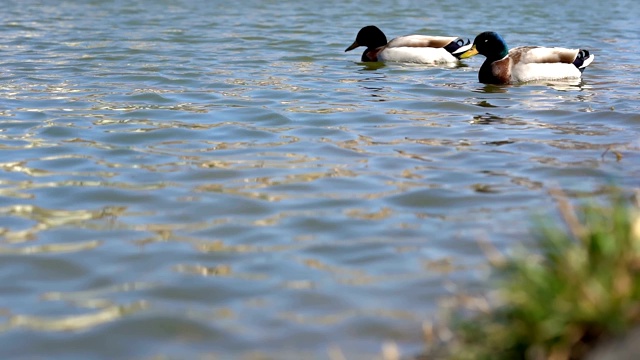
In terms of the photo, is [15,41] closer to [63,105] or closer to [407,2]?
[63,105]

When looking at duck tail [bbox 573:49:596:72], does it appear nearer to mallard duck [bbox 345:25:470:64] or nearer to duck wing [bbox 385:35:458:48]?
mallard duck [bbox 345:25:470:64]

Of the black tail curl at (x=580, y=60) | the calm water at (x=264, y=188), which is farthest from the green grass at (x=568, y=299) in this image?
the black tail curl at (x=580, y=60)

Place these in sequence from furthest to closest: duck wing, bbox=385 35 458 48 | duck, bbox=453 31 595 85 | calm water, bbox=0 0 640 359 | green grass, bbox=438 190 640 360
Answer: duck wing, bbox=385 35 458 48 → duck, bbox=453 31 595 85 → calm water, bbox=0 0 640 359 → green grass, bbox=438 190 640 360

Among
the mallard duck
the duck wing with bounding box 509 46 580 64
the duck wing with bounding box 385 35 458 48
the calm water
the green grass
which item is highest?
the green grass

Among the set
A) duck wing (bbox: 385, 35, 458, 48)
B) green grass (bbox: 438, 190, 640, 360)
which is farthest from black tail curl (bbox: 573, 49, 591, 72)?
green grass (bbox: 438, 190, 640, 360)

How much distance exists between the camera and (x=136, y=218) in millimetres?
6211

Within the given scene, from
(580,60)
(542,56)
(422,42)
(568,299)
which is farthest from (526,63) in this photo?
(568,299)

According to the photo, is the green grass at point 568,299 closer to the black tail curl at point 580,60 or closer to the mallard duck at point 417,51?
the black tail curl at point 580,60

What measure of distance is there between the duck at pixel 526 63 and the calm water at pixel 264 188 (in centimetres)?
27

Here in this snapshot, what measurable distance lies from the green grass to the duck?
900cm

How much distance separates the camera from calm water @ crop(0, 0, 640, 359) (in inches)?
184

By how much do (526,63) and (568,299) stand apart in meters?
9.62

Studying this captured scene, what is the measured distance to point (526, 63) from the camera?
12.7m

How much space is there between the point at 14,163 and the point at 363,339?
160 inches
